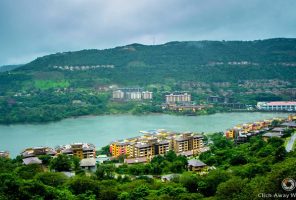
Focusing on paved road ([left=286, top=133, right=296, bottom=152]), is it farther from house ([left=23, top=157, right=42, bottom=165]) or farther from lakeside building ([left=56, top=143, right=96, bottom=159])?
house ([left=23, top=157, right=42, bottom=165])

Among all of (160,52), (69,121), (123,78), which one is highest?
(160,52)

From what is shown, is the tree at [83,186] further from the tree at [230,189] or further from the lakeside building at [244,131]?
the lakeside building at [244,131]

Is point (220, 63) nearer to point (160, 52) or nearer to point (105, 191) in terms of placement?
point (160, 52)

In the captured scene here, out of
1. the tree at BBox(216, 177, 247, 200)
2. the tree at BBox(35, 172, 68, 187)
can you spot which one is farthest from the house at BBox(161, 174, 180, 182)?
the tree at BBox(216, 177, 247, 200)

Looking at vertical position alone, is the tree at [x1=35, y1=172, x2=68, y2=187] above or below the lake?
above

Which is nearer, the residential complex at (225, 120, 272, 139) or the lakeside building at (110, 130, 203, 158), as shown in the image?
the lakeside building at (110, 130, 203, 158)

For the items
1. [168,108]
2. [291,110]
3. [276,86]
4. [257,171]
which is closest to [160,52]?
[276,86]
